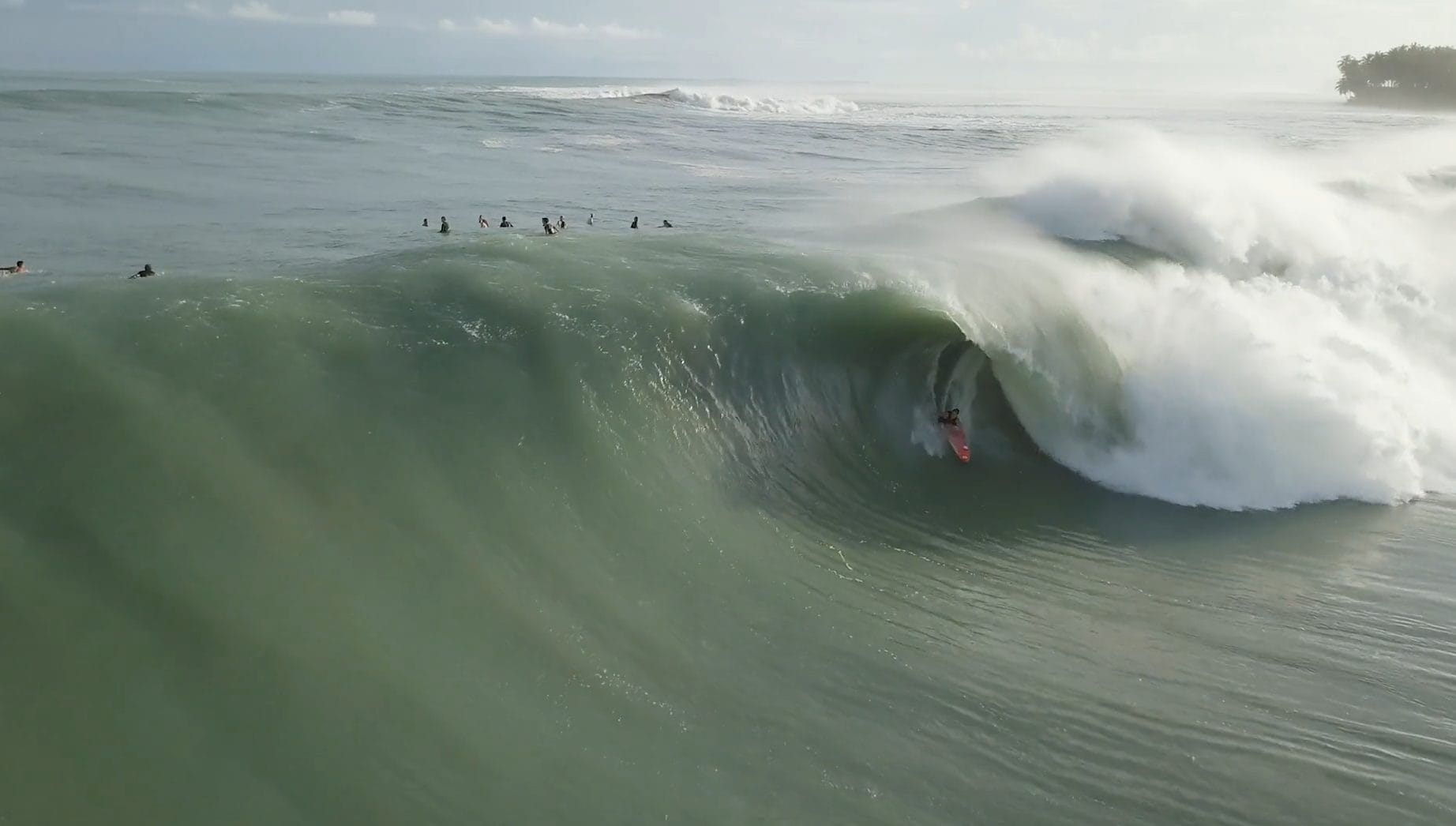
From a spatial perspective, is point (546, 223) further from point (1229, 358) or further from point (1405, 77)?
point (1405, 77)

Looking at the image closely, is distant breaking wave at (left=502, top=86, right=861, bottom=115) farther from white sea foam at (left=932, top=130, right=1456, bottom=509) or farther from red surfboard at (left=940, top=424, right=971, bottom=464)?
red surfboard at (left=940, top=424, right=971, bottom=464)

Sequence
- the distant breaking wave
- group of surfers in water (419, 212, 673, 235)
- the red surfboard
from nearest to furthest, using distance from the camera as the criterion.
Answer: the red surfboard → group of surfers in water (419, 212, 673, 235) → the distant breaking wave

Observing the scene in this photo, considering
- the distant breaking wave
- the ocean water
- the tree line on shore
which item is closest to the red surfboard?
the ocean water

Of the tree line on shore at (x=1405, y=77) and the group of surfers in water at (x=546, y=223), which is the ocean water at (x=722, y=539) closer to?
the group of surfers in water at (x=546, y=223)

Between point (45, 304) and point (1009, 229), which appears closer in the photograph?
point (45, 304)

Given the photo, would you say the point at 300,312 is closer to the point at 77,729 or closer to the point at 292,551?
the point at 292,551

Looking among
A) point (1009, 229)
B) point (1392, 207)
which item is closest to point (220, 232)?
point (1009, 229)

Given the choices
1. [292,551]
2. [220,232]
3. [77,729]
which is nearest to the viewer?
[77,729]
